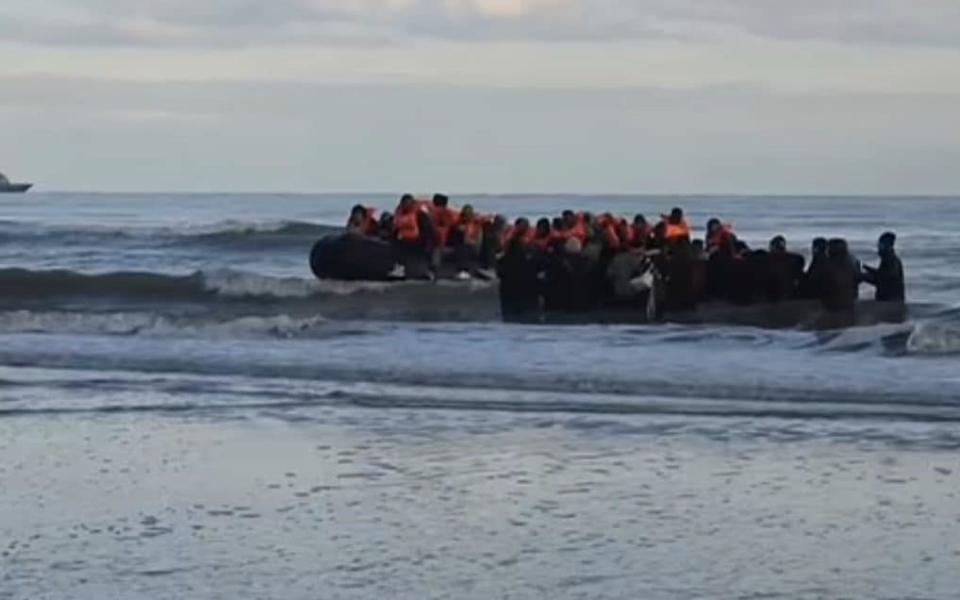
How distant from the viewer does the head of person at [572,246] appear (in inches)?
970

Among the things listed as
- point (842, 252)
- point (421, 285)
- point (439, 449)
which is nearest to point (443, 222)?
point (421, 285)

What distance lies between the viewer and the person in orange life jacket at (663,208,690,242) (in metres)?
24.5

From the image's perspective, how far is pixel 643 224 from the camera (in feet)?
84.5

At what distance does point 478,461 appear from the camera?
455 inches

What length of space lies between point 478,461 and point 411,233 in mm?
17057

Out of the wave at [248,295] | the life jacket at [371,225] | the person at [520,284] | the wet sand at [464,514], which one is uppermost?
the life jacket at [371,225]

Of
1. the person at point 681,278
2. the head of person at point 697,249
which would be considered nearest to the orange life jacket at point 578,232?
the person at point 681,278

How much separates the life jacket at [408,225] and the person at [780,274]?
5.53 m

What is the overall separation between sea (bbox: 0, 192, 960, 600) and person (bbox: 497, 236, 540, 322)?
0.63 metres

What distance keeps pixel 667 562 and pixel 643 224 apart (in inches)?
681

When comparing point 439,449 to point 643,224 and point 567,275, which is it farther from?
point 643,224

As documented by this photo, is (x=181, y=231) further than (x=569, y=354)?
Yes

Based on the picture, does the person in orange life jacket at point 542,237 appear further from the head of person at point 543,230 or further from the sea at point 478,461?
the sea at point 478,461

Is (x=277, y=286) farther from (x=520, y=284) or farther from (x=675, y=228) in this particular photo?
(x=675, y=228)
